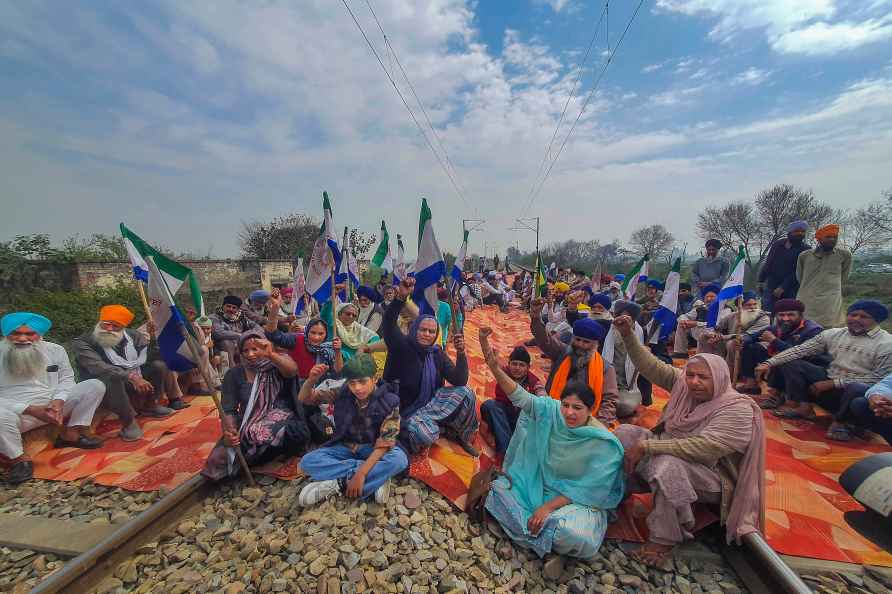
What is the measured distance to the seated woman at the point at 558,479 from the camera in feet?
8.37

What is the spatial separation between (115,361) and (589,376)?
18.2 feet

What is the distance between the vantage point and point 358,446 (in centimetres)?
319

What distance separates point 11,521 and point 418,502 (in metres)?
3.45

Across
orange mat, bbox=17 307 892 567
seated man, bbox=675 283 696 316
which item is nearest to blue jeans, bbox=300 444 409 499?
orange mat, bbox=17 307 892 567

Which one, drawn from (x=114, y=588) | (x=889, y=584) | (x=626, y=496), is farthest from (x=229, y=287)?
(x=889, y=584)

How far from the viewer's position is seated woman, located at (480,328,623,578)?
255 cm

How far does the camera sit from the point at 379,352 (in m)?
4.79

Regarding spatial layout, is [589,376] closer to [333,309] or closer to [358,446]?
[358,446]

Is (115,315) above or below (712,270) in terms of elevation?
above

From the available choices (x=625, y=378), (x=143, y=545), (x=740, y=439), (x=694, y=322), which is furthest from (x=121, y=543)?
(x=694, y=322)

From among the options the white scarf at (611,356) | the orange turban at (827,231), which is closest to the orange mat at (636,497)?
the white scarf at (611,356)

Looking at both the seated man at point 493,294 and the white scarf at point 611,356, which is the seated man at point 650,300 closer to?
the white scarf at point 611,356

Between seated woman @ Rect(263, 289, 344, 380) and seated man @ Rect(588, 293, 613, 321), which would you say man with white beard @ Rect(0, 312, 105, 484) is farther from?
seated man @ Rect(588, 293, 613, 321)

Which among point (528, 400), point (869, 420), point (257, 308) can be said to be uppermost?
point (257, 308)
